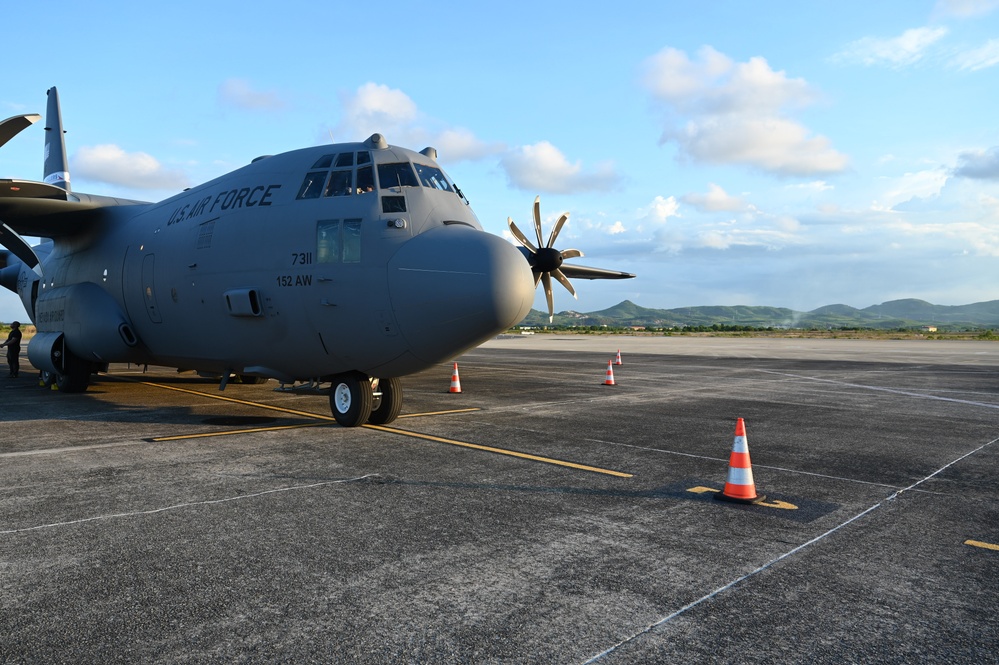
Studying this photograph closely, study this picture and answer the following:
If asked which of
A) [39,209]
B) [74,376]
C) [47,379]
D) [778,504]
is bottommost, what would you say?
[778,504]

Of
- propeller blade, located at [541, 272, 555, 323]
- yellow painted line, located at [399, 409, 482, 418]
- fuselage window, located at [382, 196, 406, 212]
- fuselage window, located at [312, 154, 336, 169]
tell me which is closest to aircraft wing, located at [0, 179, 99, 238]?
fuselage window, located at [312, 154, 336, 169]

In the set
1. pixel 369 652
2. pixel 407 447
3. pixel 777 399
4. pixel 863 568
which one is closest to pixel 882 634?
pixel 863 568

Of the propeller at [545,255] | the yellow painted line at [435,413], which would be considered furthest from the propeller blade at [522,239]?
the yellow painted line at [435,413]

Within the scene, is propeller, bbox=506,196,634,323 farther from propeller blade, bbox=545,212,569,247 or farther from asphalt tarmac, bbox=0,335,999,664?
asphalt tarmac, bbox=0,335,999,664

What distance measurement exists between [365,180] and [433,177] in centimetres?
110

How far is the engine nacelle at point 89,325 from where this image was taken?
1398 centimetres

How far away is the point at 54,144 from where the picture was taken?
815 inches

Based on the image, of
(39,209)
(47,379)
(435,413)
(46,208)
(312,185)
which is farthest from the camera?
(47,379)

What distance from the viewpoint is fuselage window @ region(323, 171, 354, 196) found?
32.3 feet

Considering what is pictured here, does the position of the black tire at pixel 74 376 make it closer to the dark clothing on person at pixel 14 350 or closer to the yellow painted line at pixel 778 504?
the dark clothing on person at pixel 14 350

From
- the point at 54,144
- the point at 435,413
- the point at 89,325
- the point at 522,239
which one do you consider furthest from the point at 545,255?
the point at 54,144

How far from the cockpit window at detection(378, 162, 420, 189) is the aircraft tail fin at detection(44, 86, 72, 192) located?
52.4ft

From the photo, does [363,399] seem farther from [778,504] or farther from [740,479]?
[778,504]

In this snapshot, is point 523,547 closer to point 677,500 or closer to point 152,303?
point 677,500
